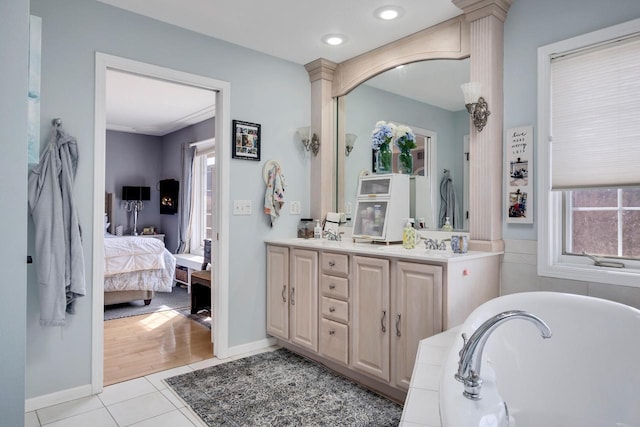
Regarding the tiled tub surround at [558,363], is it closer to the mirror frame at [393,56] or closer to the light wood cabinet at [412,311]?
the light wood cabinet at [412,311]

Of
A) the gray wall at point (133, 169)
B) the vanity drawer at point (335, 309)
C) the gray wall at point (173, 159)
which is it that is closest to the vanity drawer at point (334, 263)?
the vanity drawer at point (335, 309)

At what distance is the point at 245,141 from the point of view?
3.25m

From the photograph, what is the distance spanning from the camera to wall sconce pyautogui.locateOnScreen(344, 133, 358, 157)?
11.6 feet

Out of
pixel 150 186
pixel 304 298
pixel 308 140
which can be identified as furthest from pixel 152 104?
pixel 304 298

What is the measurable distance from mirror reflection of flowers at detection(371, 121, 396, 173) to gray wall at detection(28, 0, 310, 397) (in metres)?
0.80

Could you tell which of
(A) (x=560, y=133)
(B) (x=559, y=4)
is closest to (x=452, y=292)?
(A) (x=560, y=133)

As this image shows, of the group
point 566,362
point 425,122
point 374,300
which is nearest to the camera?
point 566,362

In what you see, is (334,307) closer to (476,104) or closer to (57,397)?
(476,104)

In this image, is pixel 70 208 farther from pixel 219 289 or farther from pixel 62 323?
pixel 219 289

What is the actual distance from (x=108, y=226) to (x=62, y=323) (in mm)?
5061

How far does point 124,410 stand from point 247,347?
1.10 metres

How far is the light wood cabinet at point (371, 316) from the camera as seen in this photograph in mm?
2408

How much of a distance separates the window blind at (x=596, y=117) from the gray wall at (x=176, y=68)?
2.10 meters

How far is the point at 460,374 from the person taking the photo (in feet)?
4.03
